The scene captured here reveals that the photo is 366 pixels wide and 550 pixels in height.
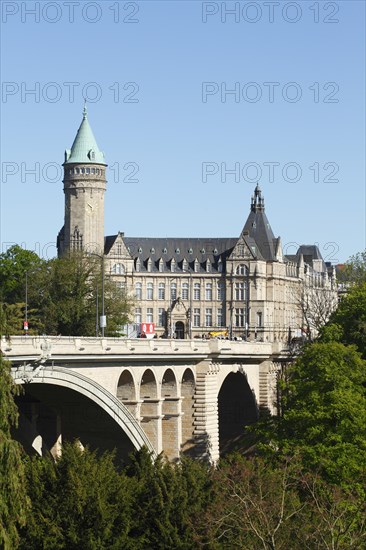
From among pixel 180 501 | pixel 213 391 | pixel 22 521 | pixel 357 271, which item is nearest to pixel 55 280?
pixel 357 271

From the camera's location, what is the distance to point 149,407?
67.6 meters

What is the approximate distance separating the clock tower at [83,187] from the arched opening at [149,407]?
390 feet

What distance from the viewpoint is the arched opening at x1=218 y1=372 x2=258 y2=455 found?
299ft

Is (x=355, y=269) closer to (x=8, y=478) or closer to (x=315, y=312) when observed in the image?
(x=315, y=312)

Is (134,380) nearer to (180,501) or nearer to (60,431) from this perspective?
(60,431)

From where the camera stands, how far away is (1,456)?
36.0 metres

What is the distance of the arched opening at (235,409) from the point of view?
9112cm

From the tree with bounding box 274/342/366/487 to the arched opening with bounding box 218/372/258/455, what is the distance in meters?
16.8

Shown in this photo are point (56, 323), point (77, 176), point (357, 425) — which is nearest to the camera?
point (357, 425)

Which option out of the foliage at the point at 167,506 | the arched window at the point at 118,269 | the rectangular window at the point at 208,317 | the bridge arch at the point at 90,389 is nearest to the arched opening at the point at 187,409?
the bridge arch at the point at 90,389

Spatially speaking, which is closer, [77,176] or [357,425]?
[357,425]

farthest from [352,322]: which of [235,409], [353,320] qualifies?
[235,409]

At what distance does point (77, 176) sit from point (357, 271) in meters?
77.4

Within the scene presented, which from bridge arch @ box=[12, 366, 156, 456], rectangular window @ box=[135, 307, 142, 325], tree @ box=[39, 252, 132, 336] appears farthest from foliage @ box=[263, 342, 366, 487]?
rectangular window @ box=[135, 307, 142, 325]
